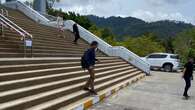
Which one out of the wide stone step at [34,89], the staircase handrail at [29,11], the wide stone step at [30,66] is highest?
the staircase handrail at [29,11]

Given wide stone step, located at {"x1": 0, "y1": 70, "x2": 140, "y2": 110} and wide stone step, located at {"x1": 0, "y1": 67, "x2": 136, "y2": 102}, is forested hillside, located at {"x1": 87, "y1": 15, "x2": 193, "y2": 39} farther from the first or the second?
wide stone step, located at {"x1": 0, "y1": 70, "x2": 140, "y2": 110}

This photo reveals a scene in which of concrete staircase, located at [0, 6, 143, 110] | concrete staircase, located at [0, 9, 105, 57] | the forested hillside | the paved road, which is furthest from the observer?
the forested hillside

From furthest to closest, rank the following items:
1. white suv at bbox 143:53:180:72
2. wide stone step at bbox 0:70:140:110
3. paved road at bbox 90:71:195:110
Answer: white suv at bbox 143:53:180:72 < paved road at bbox 90:71:195:110 < wide stone step at bbox 0:70:140:110

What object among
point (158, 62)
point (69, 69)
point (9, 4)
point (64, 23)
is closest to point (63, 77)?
point (69, 69)

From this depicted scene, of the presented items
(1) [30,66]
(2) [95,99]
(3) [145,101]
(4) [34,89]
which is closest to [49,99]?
(4) [34,89]

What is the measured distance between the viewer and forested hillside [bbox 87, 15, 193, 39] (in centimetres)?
15884

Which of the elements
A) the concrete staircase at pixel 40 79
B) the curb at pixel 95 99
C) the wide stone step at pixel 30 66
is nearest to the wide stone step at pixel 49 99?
the concrete staircase at pixel 40 79

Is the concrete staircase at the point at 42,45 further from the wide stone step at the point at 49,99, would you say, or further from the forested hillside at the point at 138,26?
the forested hillside at the point at 138,26

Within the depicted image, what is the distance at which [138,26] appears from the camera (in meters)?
169

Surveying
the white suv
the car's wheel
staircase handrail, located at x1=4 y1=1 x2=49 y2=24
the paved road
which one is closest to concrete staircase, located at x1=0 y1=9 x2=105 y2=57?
staircase handrail, located at x1=4 y1=1 x2=49 y2=24

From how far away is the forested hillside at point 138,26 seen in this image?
158837 mm

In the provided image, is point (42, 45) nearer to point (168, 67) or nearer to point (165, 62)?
point (165, 62)

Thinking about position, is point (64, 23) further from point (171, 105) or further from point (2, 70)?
point (2, 70)

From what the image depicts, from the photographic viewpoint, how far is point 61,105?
9.82m
